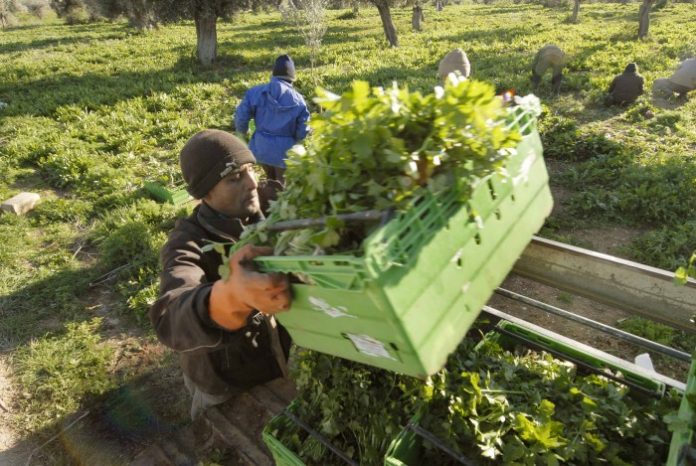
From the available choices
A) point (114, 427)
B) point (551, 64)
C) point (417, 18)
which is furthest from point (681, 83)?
point (417, 18)

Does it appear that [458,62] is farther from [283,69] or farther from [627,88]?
[627,88]

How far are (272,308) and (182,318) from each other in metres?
0.52

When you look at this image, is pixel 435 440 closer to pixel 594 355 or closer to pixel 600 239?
pixel 594 355

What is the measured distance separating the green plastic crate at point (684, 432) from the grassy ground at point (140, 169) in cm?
372

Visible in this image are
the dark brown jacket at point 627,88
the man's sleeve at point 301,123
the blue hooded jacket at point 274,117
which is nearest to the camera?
the blue hooded jacket at point 274,117

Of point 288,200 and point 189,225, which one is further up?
point 288,200

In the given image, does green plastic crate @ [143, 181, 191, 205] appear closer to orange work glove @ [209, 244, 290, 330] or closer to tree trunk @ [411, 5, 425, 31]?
orange work glove @ [209, 244, 290, 330]

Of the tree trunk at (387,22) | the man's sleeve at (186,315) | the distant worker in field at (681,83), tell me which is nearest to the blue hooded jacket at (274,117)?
the man's sleeve at (186,315)

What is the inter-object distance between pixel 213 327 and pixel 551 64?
12244 mm

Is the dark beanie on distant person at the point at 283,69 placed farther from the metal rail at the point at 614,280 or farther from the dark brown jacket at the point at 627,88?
the dark brown jacket at the point at 627,88

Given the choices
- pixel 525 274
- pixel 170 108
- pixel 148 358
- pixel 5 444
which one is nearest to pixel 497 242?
pixel 525 274

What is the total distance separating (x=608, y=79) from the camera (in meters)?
12.0

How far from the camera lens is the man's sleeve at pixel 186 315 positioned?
1889 mm

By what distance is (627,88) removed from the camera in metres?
10.3
